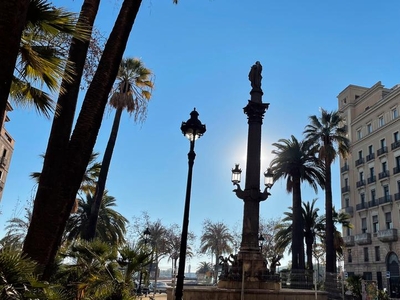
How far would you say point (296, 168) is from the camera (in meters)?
31.5

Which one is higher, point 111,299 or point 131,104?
point 131,104

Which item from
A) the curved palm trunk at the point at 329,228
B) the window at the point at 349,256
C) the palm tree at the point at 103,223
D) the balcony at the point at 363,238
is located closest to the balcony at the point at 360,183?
the balcony at the point at 363,238

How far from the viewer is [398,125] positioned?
43688 mm

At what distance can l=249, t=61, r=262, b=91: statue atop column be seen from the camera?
18938mm

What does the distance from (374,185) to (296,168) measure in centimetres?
2105

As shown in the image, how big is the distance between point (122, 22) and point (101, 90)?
1.23 m

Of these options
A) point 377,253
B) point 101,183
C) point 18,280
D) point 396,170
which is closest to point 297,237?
point 101,183

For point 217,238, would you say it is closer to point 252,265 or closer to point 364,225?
point 364,225

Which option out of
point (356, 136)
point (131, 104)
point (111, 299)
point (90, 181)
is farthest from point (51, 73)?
point (356, 136)

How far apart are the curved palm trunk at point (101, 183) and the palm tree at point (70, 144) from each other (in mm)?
12669

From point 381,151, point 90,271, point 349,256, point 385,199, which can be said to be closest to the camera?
point 90,271

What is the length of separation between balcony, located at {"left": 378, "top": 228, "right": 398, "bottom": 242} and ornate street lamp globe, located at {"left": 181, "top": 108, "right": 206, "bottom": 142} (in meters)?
39.1

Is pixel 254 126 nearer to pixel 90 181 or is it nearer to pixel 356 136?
pixel 90 181

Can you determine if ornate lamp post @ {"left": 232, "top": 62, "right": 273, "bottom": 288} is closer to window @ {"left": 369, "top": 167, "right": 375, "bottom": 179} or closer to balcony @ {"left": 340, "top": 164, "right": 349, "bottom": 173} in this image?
window @ {"left": 369, "top": 167, "right": 375, "bottom": 179}
